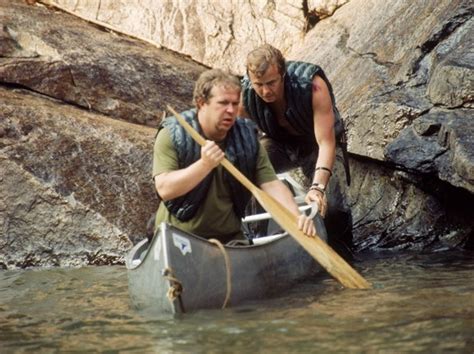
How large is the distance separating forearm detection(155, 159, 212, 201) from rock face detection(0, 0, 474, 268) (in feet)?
9.63

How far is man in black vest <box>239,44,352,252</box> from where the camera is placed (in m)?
7.49

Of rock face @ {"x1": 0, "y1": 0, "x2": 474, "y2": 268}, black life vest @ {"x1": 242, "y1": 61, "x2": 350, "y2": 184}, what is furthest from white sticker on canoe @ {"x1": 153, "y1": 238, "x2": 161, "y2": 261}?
rock face @ {"x1": 0, "y1": 0, "x2": 474, "y2": 268}

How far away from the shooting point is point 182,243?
5762 millimetres

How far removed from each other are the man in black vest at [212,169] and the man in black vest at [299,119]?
92 centimetres

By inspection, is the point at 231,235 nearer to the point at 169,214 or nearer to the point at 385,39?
the point at 169,214

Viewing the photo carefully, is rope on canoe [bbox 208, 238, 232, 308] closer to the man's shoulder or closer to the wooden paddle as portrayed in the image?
the wooden paddle

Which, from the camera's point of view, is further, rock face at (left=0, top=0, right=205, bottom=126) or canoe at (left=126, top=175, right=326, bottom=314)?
rock face at (left=0, top=0, right=205, bottom=126)

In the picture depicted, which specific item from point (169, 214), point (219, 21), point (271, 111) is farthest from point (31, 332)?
point (219, 21)

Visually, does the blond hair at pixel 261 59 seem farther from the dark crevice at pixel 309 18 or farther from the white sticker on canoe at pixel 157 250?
the dark crevice at pixel 309 18

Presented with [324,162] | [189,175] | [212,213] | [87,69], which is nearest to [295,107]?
[324,162]

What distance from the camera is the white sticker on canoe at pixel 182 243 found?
573 centimetres

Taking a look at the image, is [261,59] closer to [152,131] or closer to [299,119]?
[299,119]

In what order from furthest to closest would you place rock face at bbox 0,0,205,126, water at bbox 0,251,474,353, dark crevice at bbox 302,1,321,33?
dark crevice at bbox 302,1,321,33 → rock face at bbox 0,0,205,126 → water at bbox 0,251,474,353

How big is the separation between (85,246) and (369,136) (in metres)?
2.88
